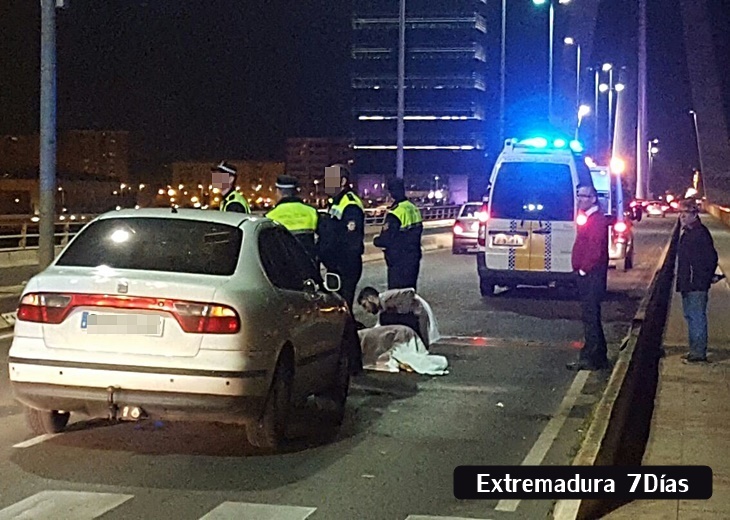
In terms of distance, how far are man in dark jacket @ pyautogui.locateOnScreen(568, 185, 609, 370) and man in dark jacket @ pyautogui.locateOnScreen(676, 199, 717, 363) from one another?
859mm

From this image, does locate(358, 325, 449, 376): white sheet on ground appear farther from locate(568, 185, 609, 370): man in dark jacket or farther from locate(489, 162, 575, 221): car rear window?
locate(489, 162, 575, 221): car rear window

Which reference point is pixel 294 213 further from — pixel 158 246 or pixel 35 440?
pixel 35 440

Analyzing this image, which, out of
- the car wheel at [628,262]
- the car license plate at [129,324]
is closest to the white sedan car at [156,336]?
the car license plate at [129,324]

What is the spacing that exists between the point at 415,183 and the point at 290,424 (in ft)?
388

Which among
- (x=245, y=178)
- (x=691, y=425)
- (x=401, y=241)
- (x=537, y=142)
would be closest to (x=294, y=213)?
(x=401, y=241)

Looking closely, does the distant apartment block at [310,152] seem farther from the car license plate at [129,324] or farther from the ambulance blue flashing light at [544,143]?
the car license plate at [129,324]

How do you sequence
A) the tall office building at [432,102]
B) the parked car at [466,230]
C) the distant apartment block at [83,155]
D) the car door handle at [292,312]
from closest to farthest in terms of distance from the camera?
1. the car door handle at [292,312]
2. the parked car at [466,230]
3. the distant apartment block at [83,155]
4. the tall office building at [432,102]

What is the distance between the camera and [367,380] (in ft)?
38.8

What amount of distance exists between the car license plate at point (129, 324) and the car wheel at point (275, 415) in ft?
3.10

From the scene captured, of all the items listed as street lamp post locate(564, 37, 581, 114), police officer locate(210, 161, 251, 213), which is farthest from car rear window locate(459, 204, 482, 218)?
street lamp post locate(564, 37, 581, 114)

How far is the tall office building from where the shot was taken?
123812mm

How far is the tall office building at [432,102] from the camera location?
406 feet

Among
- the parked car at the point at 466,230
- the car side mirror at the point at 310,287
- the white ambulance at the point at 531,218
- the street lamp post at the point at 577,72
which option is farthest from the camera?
the street lamp post at the point at 577,72

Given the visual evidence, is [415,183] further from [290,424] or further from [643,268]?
[290,424]
